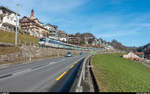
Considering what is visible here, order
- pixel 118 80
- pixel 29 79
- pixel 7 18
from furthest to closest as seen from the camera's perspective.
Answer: pixel 7 18
pixel 29 79
pixel 118 80

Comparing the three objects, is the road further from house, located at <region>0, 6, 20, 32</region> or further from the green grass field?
house, located at <region>0, 6, 20, 32</region>

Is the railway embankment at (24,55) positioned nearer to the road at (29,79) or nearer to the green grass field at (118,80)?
the road at (29,79)

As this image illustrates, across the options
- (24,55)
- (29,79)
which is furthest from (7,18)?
(29,79)

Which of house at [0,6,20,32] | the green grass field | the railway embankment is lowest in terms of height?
the green grass field

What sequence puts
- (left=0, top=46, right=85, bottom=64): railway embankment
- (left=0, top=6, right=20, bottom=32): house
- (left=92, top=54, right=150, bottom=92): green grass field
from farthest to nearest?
1. (left=0, top=6, right=20, bottom=32): house
2. (left=0, top=46, right=85, bottom=64): railway embankment
3. (left=92, top=54, right=150, bottom=92): green grass field

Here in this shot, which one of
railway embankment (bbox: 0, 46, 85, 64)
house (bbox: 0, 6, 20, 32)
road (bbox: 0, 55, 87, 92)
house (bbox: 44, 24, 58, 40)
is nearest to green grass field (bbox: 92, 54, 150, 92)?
road (bbox: 0, 55, 87, 92)

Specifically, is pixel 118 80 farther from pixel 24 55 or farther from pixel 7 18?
pixel 7 18

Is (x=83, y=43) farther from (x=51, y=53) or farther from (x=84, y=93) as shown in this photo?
(x=84, y=93)

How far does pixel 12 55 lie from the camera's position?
72.1 ft

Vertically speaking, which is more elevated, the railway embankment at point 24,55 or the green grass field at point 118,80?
the railway embankment at point 24,55

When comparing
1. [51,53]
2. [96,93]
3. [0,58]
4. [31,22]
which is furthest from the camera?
[31,22]

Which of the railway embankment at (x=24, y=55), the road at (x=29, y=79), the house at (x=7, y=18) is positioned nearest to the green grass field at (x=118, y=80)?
the road at (x=29, y=79)

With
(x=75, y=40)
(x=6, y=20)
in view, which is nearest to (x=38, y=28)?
(x=6, y=20)

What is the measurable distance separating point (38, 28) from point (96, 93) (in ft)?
234
